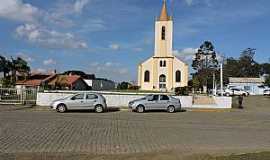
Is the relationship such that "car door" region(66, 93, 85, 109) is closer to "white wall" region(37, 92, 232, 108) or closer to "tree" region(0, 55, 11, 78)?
"white wall" region(37, 92, 232, 108)

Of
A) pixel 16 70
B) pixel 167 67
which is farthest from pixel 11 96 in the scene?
pixel 167 67

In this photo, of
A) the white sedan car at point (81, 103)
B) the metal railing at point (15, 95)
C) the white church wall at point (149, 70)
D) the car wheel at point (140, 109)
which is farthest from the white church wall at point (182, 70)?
the white sedan car at point (81, 103)

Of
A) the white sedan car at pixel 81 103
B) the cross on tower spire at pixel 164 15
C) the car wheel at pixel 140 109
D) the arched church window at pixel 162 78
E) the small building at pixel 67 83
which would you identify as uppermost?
the cross on tower spire at pixel 164 15

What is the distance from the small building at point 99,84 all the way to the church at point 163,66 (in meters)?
12.0

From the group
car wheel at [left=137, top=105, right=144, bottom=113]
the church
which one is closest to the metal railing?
car wheel at [left=137, top=105, right=144, bottom=113]

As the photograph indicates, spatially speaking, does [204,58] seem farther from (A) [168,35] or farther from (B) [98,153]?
(B) [98,153]

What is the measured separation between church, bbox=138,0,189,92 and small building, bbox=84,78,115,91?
12.0 meters

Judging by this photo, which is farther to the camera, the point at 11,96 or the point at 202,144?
the point at 11,96

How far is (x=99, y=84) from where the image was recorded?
96.1 metres

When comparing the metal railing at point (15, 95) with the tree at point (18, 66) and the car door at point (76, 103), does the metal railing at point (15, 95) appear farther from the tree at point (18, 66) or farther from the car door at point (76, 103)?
the tree at point (18, 66)

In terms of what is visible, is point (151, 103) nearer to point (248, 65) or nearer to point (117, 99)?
point (117, 99)

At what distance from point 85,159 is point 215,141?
5.21 m

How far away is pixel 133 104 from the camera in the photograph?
28.2 meters

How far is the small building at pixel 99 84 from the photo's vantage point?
87.9 meters
